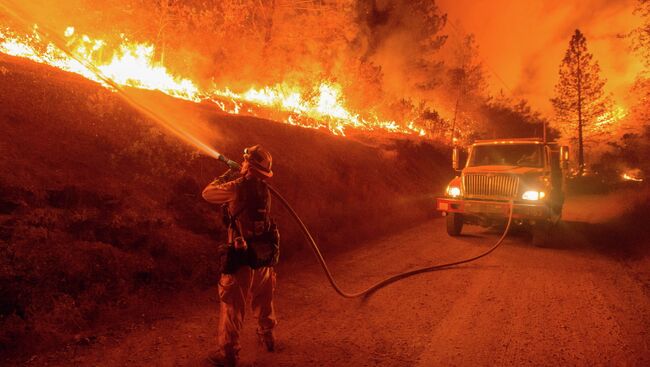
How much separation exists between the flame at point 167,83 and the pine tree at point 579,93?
1270 inches

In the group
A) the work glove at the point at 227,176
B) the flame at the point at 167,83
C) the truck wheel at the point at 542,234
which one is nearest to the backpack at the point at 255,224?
the work glove at the point at 227,176

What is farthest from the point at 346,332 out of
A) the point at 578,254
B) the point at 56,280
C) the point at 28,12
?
the point at 28,12

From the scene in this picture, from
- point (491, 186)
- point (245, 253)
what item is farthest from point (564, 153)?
point (245, 253)

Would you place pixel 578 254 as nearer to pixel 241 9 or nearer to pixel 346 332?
pixel 346 332

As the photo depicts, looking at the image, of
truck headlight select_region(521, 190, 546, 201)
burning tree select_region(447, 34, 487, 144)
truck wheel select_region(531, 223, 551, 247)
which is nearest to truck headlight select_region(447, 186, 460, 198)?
truck headlight select_region(521, 190, 546, 201)

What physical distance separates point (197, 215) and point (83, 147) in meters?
2.25

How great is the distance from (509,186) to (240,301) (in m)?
8.06

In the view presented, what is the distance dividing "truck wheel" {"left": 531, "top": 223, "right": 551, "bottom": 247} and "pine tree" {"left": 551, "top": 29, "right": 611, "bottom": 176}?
38.2 m

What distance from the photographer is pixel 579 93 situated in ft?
142

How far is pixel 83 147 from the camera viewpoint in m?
7.02

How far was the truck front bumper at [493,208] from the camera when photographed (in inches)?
371

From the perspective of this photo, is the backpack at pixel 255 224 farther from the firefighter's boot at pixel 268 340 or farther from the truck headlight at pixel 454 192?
the truck headlight at pixel 454 192

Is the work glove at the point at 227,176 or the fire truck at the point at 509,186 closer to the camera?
the work glove at the point at 227,176

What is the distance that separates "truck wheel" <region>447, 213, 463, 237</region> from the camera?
1072 cm
